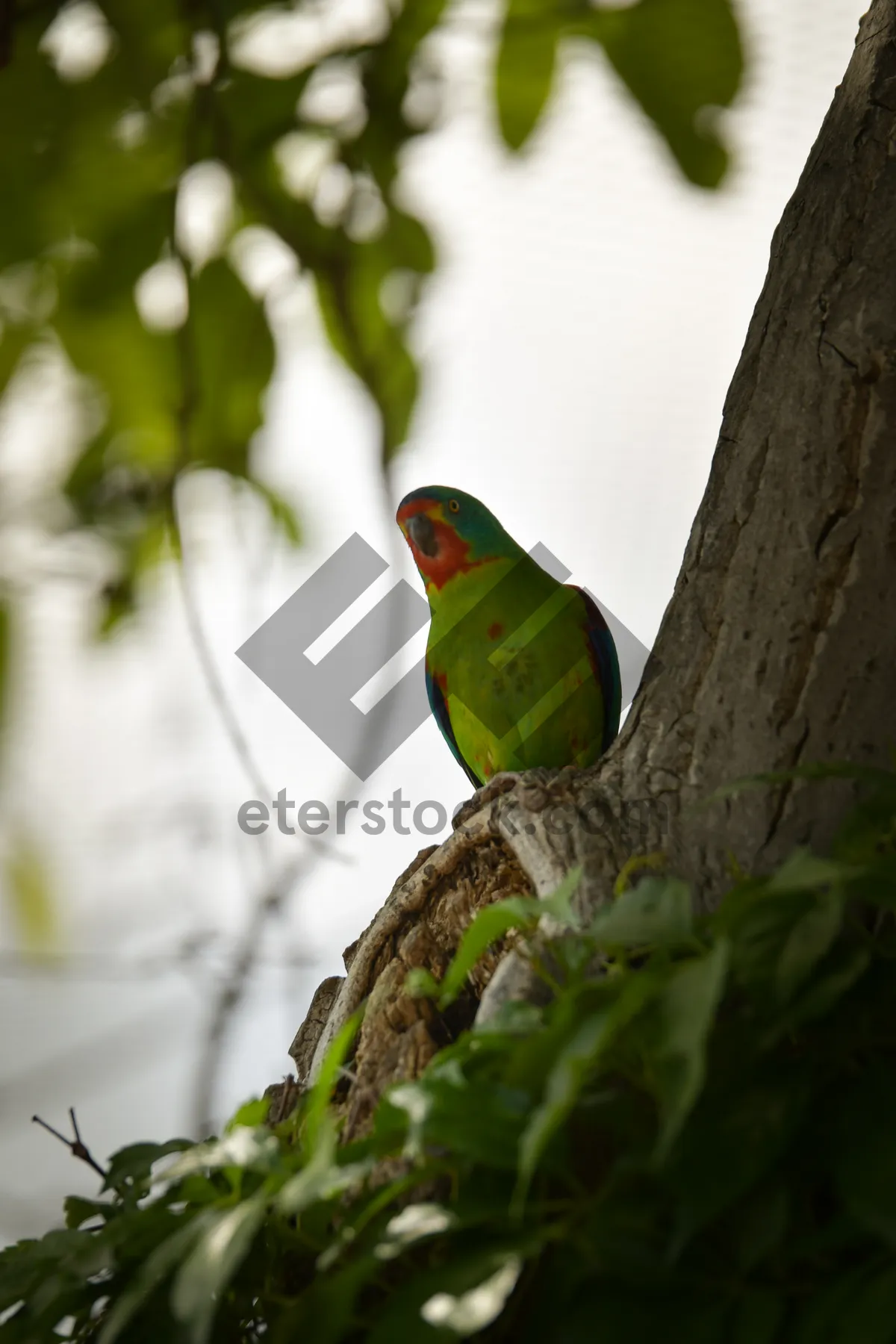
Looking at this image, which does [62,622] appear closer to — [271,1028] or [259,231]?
[259,231]

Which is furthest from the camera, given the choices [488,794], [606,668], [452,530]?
[452,530]

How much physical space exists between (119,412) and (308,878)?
0.80 meters

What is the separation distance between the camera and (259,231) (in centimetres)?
105

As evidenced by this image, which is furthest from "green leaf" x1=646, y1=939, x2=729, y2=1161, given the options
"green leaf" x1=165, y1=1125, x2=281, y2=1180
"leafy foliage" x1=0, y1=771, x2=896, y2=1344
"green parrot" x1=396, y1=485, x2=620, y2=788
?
"green parrot" x1=396, y1=485, x2=620, y2=788

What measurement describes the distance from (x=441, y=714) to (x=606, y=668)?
27 centimetres

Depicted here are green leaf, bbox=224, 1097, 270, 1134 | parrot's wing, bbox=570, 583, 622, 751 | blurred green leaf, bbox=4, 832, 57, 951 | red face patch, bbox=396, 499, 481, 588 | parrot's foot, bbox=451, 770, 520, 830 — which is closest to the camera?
green leaf, bbox=224, 1097, 270, 1134

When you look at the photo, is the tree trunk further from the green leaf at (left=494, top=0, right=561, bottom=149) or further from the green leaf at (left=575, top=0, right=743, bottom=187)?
the green leaf at (left=494, top=0, right=561, bottom=149)

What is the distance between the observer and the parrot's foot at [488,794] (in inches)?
40.3

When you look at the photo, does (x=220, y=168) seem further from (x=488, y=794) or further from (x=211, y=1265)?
(x=211, y=1265)

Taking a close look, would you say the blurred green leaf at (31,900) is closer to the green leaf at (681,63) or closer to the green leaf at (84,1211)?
the green leaf at (84,1211)

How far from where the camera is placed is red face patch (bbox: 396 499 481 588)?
1545mm

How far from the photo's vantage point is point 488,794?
3.46ft

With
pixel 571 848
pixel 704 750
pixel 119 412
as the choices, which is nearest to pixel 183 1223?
pixel 571 848

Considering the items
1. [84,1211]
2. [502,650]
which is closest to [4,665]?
[84,1211]
